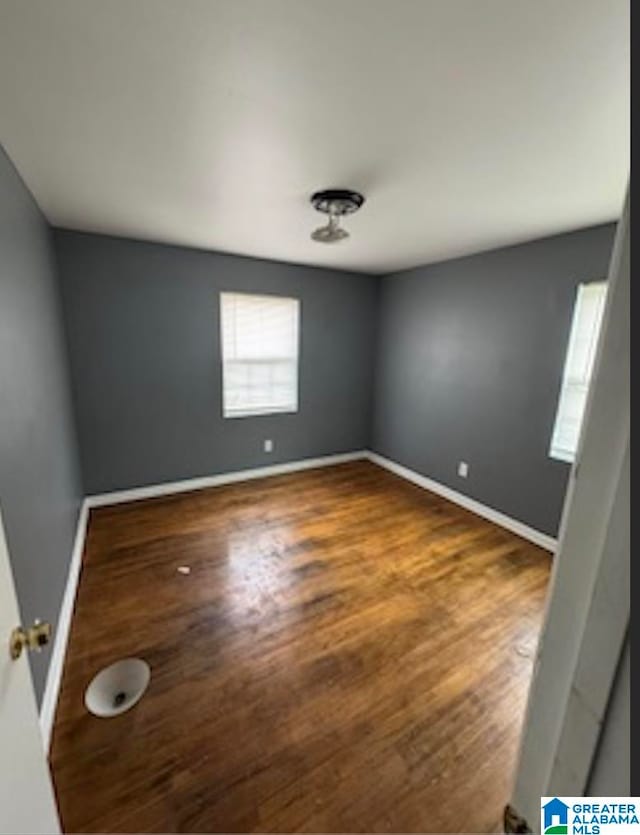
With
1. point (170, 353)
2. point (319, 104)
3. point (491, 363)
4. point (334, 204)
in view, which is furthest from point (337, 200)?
point (170, 353)

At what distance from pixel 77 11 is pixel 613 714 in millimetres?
1708

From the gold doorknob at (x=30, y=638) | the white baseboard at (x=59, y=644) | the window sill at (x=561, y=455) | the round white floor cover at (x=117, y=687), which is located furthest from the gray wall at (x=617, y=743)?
the window sill at (x=561, y=455)

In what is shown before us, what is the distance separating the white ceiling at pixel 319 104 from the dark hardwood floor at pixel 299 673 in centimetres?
229

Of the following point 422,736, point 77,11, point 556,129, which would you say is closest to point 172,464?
point 422,736

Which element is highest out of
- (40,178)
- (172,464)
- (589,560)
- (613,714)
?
(40,178)

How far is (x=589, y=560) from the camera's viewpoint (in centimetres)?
48

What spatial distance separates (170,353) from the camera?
3398 millimetres

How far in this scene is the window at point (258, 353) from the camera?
12.1ft

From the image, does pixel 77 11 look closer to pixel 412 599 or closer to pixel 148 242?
pixel 148 242

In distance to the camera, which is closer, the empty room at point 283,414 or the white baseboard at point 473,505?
the empty room at point 283,414

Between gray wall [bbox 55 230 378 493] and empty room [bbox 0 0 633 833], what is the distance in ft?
0.08

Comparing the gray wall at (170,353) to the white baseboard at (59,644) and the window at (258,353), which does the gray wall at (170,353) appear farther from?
the white baseboard at (59,644)

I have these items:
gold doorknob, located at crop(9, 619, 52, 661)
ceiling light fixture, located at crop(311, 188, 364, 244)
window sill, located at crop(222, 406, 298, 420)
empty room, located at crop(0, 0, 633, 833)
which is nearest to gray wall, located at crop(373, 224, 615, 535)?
empty room, located at crop(0, 0, 633, 833)

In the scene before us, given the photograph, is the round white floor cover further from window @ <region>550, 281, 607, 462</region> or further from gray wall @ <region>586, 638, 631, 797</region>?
window @ <region>550, 281, 607, 462</region>
